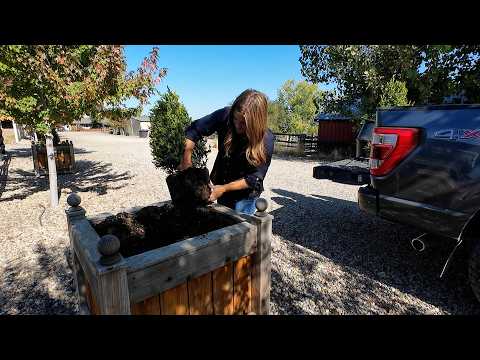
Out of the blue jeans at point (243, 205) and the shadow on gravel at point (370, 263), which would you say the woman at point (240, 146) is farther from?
the shadow on gravel at point (370, 263)

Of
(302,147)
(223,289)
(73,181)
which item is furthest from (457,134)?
(302,147)

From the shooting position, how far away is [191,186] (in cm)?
214

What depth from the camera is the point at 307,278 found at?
138 inches

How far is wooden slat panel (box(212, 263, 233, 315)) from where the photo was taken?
6.80 feet

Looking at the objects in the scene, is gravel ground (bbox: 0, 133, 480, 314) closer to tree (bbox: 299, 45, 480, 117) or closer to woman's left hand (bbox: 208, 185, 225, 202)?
woman's left hand (bbox: 208, 185, 225, 202)

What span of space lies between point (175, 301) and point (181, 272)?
0.72ft

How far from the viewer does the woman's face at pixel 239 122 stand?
7.66 ft

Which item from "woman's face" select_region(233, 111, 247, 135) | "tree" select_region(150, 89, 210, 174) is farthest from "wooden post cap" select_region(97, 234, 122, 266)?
"tree" select_region(150, 89, 210, 174)

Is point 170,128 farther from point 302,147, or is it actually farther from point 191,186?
point 302,147

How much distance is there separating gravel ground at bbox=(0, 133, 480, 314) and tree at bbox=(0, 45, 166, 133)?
211 centimetres

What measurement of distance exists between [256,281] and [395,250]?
288 cm

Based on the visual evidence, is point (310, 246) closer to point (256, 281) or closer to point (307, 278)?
point (307, 278)

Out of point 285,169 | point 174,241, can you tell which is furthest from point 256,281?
point 285,169

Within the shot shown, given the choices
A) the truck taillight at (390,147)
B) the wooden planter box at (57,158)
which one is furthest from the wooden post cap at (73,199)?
the wooden planter box at (57,158)
